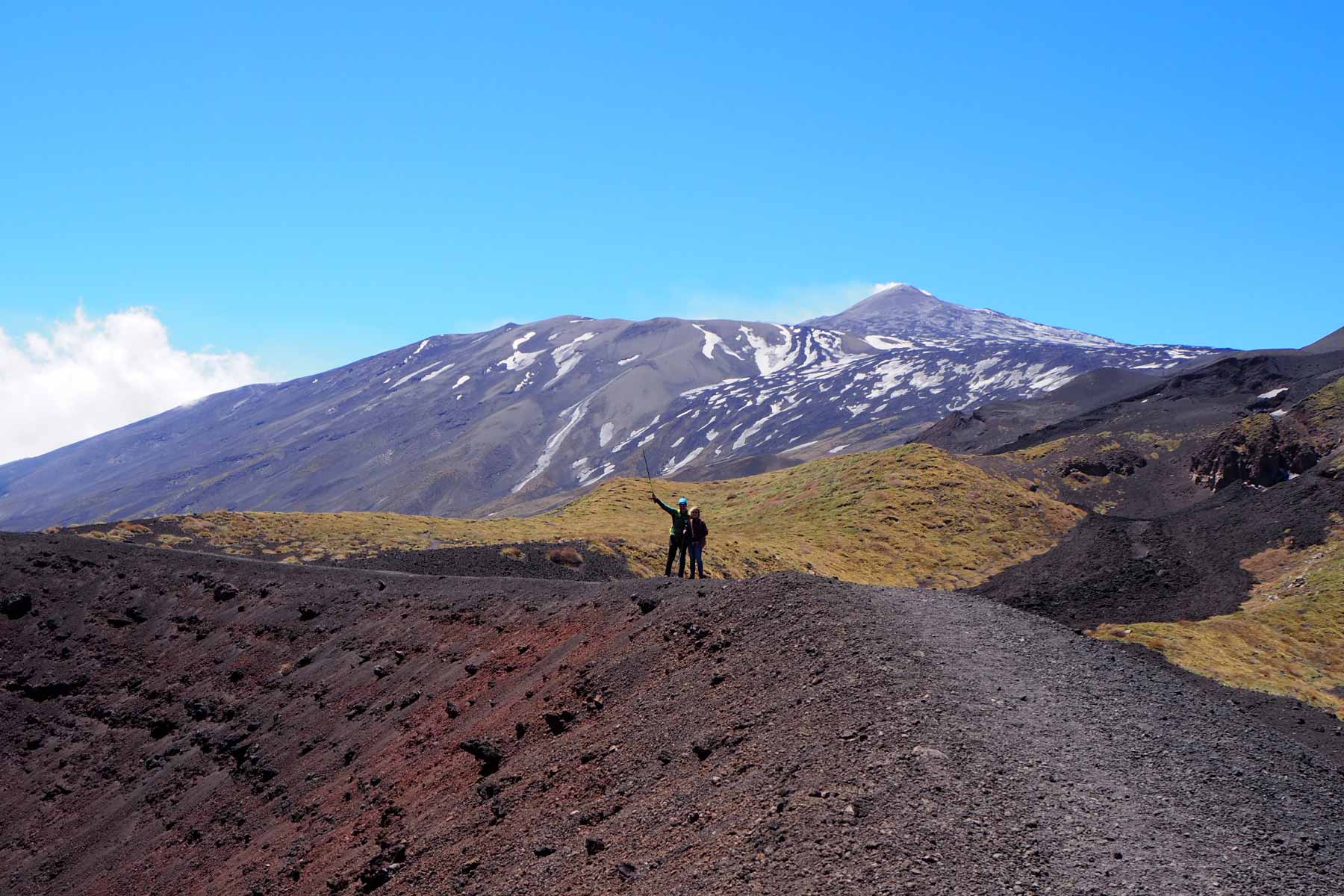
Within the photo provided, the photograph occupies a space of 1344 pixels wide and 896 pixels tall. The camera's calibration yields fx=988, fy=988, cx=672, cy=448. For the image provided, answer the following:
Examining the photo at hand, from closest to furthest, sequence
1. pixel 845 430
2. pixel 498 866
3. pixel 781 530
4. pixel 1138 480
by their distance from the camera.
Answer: pixel 498 866, pixel 781 530, pixel 1138 480, pixel 845 430

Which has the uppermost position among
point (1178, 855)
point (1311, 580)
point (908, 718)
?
point (908, 718)

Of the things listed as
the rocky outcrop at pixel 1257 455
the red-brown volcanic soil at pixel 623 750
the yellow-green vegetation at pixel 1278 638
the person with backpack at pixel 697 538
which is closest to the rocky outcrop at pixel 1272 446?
the rocky outcrop at pixel 1257 455

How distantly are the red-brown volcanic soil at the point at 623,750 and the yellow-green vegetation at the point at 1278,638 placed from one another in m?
5.10

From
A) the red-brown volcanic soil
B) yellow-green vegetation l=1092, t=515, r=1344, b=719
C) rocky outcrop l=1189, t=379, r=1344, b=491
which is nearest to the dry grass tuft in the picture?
the red-brown volcanic soil

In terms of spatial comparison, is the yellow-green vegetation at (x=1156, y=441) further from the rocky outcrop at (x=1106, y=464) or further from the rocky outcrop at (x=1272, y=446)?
the rocky outcrop at (x=1272, y=446)

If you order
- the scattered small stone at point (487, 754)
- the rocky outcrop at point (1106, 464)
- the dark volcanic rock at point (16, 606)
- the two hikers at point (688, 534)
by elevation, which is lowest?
the scattered small stone at point (487, 754)

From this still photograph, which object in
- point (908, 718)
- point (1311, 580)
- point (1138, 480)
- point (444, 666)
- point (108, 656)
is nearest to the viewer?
point (908, 718)

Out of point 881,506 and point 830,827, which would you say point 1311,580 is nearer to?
point 881,506

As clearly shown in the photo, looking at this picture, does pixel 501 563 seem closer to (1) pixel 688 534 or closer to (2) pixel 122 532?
(1) pixel 688 534

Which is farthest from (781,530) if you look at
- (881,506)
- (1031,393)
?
(1031,393)

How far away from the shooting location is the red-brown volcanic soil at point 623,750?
731 cm

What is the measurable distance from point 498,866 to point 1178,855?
20.0 ft

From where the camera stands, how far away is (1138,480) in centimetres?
5638

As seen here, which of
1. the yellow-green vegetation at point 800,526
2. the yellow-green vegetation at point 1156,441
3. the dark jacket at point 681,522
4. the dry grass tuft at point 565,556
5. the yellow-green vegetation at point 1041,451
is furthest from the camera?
the yellow-green vegetation at point 1041,451
